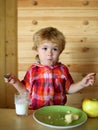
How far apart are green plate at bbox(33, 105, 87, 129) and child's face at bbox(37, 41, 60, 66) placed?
1.11ft

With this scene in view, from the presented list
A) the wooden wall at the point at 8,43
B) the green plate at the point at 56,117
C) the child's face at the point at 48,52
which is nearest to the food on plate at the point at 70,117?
the green plate at the point at 56,117

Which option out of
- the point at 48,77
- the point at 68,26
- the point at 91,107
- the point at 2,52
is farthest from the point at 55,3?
the point at 91,107

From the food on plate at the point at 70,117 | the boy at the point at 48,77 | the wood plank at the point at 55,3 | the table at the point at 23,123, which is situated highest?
the wood plank at the point at 55,3

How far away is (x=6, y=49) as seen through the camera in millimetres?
2002

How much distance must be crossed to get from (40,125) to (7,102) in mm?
1150

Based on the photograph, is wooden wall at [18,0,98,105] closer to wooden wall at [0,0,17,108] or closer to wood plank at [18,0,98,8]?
wood plank at [18,0,98,8]

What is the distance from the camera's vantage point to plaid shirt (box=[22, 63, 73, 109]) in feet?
4.53

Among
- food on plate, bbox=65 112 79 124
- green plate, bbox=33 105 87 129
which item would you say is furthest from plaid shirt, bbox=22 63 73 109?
food on plate, bbox=65 112 79 124

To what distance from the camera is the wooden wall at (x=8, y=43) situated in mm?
1936

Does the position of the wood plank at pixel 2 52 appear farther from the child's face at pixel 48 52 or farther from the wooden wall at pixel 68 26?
the child's face at pixel 48 52

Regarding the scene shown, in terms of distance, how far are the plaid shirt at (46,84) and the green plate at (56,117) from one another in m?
0.25

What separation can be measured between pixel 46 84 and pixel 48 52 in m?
0.18

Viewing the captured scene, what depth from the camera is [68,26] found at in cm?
165

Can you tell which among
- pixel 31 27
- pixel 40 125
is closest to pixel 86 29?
pixel 31 27
